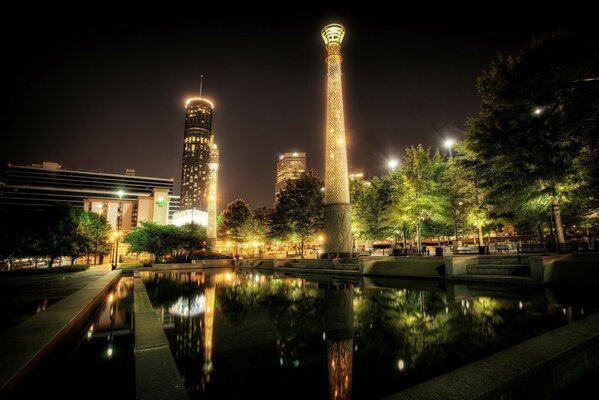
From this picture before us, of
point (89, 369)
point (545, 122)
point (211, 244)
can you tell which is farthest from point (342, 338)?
point (211, 244)

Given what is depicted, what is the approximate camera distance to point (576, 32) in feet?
58.0

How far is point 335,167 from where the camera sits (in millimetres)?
31844

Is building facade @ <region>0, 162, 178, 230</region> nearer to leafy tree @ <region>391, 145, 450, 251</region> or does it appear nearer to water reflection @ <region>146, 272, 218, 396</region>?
leafy tree @ <region>391, 145, 450, 251</region>

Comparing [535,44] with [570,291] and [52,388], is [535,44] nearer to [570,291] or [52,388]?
[570,291]

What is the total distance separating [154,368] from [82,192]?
142468mm

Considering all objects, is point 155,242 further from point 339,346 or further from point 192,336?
point 339,346

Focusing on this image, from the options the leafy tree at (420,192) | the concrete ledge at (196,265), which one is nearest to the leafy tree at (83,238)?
the concrete ledge at (196,265)

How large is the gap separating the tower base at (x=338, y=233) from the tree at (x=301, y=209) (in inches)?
546

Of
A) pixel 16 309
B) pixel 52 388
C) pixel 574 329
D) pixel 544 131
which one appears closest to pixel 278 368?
pixel 52 388

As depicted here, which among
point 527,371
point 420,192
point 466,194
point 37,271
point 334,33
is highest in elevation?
point 334,33

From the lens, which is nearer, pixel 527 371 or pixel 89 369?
pixel 527 371

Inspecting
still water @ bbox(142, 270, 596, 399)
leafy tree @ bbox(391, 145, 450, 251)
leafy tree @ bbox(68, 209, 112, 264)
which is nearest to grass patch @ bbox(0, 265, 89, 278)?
leafy tree @ bbox(68, 209, 112, 264)

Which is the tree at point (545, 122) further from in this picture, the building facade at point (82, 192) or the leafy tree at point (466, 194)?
the building facade at point (82, 192)

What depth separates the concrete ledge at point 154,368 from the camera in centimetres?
352
